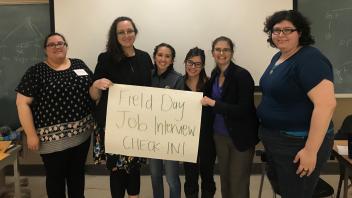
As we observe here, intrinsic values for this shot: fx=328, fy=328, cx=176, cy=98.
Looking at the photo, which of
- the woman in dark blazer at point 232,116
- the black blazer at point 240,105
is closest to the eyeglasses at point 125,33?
the woman in dark blazer at point 232,116

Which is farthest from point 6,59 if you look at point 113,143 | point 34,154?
point 113,143

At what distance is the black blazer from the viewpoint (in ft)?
7.64

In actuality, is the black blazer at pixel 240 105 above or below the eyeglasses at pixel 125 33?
below

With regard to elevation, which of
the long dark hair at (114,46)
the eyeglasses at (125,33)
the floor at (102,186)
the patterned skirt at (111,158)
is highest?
the eyeglasses at (125,33)

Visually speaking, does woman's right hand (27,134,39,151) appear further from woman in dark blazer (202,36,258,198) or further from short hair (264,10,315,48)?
short hair (264,10,315,48)

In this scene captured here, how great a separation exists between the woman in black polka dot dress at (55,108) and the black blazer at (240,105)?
103cm

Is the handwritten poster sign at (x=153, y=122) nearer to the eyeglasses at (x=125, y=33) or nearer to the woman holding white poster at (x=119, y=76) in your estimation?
the woman holding white poster at (x=119, y=76)

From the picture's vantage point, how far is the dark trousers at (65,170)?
2.51 m

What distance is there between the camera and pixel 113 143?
240cm

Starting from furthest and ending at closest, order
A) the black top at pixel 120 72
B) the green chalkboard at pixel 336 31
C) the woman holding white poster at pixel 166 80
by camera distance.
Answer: the green chalkboard at pixel 336 31 → the woman holding white poster at pixel 166 80 → the black top at pixel 120 72

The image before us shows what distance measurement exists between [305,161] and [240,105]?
68 centimetres

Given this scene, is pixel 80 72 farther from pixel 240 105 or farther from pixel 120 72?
pixel 240 105

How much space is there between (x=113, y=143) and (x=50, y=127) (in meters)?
0.50

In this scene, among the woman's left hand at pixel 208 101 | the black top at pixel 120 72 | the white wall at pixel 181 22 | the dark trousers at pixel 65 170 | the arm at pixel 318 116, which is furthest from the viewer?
the white wall at pixel 181 22
